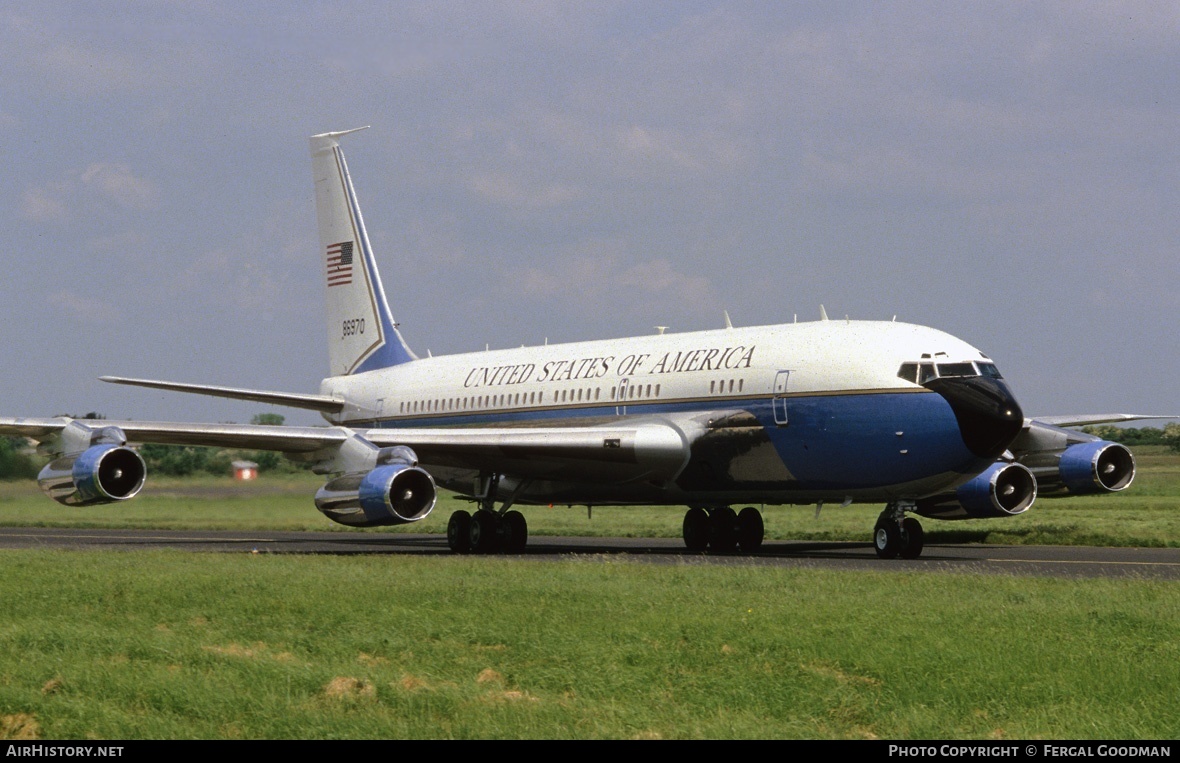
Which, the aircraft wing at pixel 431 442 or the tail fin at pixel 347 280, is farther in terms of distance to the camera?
the tail fin at pixel 347 280

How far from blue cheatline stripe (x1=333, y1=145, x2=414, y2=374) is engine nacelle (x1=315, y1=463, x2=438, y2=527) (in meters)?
11.2

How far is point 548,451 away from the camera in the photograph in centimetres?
2822

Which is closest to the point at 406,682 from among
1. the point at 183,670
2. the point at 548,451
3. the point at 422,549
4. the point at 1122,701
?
the point at 183,670

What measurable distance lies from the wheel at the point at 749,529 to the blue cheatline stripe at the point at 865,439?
4.04 meters

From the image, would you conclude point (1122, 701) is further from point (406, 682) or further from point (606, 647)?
point (406, 682)

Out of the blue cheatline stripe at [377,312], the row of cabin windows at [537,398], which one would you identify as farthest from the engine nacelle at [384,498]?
the blue cheatline stripe at [377,312]

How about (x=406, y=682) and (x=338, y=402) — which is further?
(x=338, y=402)

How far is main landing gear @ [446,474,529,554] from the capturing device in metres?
29.7

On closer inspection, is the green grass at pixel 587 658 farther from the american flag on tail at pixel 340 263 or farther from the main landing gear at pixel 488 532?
the american flag on tail at pixel 340 263

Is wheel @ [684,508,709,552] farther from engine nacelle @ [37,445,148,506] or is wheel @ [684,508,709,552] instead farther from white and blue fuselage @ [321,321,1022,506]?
engine nacelle @ [37,445,148,506]

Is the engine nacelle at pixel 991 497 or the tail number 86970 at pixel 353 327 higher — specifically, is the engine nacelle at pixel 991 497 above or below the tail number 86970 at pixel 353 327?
below

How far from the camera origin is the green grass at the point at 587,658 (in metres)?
10.5
